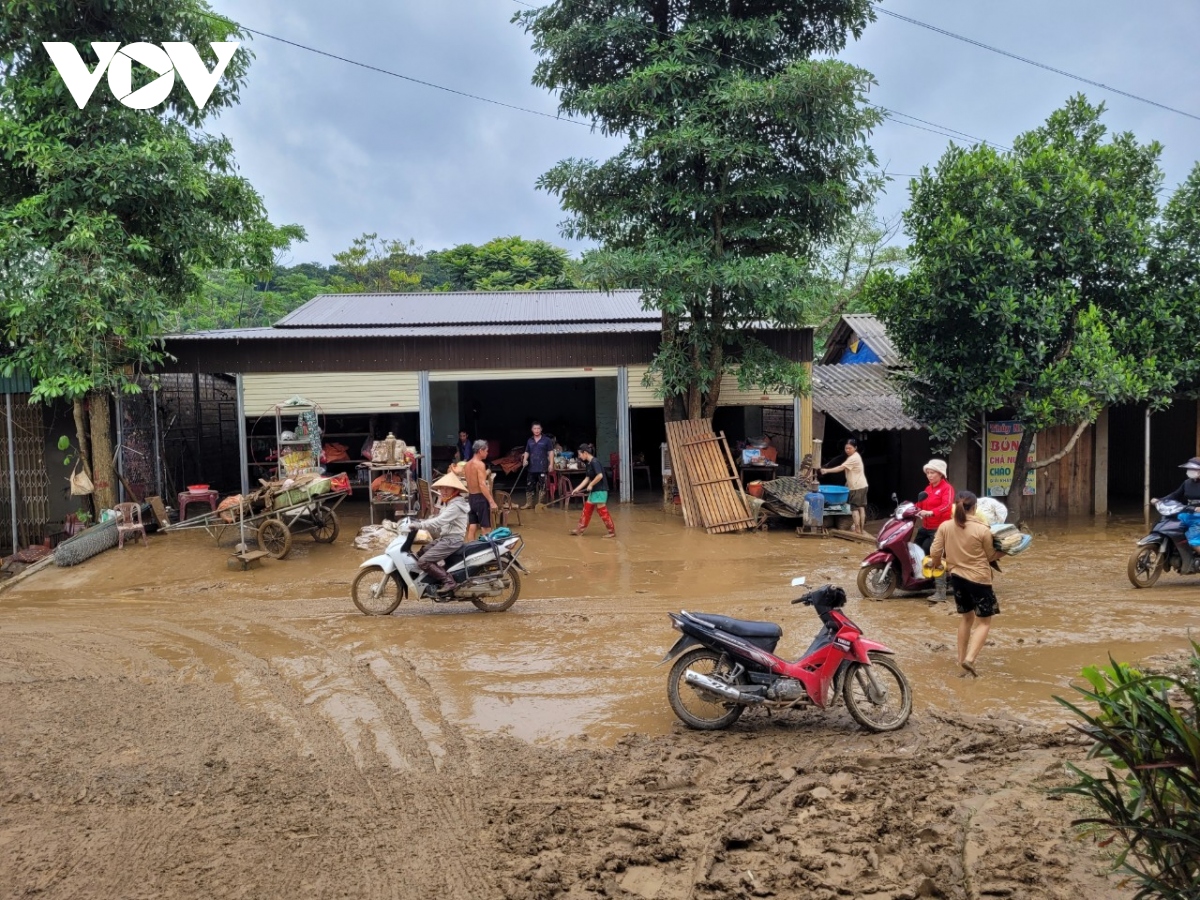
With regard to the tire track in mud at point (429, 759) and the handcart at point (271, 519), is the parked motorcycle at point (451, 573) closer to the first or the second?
the tire track in mud at point (429, 759)

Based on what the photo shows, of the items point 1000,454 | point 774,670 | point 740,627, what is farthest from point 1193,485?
point 740,627

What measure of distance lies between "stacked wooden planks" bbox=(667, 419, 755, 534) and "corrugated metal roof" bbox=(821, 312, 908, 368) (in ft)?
15.4

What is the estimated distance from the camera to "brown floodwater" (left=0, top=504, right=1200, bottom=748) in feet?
20.7

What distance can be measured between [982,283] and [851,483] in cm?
349

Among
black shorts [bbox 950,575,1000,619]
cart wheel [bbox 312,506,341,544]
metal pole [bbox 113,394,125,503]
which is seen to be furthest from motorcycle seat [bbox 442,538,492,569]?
metal pole [bbox 113,394,125,503]

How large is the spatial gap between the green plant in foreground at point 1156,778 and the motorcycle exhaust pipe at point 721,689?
2.65 metres

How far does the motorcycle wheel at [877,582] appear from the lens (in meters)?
9.38

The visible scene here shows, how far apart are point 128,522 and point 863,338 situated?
15063mm

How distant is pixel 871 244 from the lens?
3222 cm

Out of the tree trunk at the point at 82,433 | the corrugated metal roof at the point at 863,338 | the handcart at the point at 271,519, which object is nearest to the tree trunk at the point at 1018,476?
the corrugated metal roof at the point at 863,338

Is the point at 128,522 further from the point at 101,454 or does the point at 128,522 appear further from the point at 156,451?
the point at 156,451

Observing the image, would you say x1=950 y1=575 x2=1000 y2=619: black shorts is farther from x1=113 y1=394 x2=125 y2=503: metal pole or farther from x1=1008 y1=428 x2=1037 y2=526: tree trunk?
x1=113 y1=394 x2=125 y2=503: metal pole

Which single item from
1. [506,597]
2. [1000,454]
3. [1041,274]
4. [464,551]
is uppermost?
[1041,274]

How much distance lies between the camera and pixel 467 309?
19.5 m
